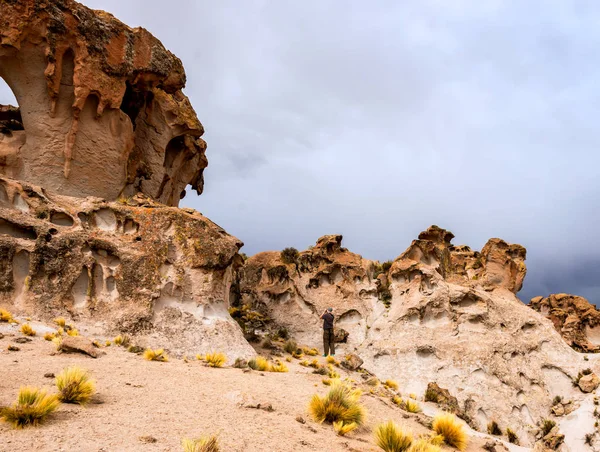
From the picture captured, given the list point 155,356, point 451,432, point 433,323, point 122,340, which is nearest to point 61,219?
point 122,340

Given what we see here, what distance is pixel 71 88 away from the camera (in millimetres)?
19297

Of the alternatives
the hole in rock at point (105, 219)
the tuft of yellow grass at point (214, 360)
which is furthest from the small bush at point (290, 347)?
the hole in rock at point (105, 219)

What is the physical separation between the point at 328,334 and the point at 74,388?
1351cm

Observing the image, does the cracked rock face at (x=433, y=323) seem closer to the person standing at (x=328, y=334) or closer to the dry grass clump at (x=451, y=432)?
the person standing at (x=328, y=334)

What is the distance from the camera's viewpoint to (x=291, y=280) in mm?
23000

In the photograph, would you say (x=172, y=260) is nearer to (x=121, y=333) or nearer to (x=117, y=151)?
(x=121, y=333)

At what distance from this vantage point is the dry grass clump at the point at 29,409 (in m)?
5.46

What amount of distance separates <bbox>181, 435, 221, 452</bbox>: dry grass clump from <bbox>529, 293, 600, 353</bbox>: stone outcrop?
28.7 m

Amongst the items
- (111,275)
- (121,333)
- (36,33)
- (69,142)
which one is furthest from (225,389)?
(36,33)

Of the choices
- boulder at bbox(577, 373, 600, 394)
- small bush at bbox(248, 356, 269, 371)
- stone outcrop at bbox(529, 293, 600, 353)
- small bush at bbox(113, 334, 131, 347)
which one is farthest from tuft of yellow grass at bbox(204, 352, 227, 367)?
stone outcrop at bbox(529, 293, 600, 353)

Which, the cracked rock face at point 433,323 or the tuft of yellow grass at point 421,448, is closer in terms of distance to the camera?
the tuft of yellow grass at point 421,448

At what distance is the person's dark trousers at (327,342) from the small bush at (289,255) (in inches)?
247

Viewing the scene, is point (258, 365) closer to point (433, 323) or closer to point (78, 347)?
point (78, 347)

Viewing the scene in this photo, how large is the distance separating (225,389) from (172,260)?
7.62 meters
